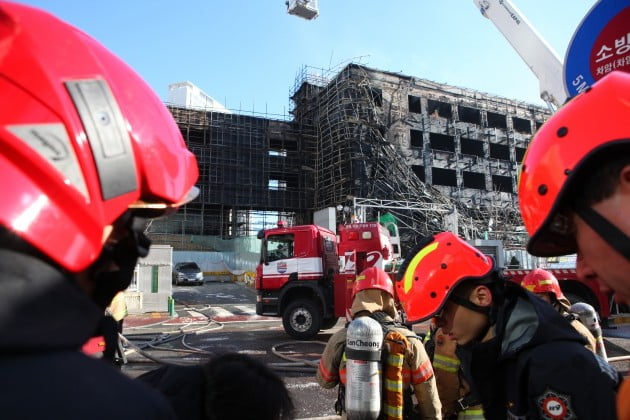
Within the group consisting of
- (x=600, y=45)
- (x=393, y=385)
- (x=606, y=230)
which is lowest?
(x=393, y=385)

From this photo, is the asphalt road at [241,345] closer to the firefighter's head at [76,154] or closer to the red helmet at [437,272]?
the red helmet at [437,272]

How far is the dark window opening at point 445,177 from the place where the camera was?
107 ft

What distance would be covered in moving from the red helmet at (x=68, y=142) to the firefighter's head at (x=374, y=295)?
247cm

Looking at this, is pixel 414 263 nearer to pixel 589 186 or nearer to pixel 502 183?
pixel 589 186

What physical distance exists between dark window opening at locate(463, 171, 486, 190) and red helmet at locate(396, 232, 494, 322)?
3296 cm

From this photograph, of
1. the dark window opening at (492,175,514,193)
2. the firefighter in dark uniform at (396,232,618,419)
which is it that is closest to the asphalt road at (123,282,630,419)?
the firefighter in dark uniform at (396,232,618,419)

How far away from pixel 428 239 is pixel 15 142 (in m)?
2.85

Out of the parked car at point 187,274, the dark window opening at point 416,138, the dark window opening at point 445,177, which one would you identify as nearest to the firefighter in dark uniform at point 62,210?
the parked car at point 187,274

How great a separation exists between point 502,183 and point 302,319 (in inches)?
1190

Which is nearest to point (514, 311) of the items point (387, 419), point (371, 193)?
point (387, 419)

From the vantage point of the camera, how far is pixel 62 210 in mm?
675

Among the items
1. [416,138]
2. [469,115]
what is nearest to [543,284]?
[416,138]

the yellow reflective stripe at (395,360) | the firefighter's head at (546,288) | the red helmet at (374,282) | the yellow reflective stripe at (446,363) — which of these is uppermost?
the red helmet at (374,282)

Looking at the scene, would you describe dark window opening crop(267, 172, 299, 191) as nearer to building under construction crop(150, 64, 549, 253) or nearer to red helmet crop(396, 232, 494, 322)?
building under construction crop(150, 64, 549, 253)
